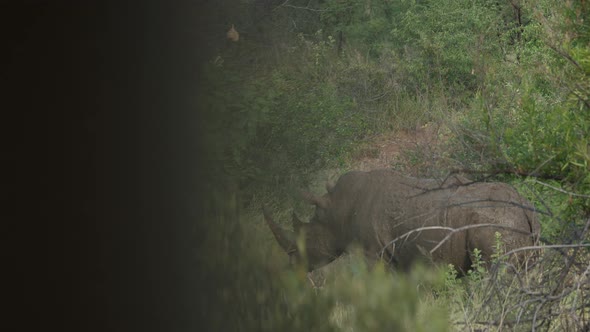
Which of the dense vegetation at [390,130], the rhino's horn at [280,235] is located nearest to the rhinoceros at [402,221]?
the rhino's horn at [280,235]

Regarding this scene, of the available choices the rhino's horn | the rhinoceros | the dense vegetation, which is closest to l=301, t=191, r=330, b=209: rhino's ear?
the rhinoceros

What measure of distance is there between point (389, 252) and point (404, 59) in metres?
10.4

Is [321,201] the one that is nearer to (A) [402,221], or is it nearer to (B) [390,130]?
(A) [402,221]

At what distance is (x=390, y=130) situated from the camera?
17.4 m

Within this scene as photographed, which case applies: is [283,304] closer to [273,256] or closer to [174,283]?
[273,256]

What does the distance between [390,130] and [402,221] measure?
9.50 m

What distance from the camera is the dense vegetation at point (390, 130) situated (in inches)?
36.0

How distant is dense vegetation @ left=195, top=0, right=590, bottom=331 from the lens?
915 mm

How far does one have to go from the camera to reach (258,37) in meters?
14.5

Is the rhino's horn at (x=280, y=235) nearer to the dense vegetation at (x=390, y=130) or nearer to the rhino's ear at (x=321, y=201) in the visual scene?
the dense vegetation at (x=390, y=130)

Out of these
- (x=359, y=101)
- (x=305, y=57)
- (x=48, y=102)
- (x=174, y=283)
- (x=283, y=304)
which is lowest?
(x=359, y=101)

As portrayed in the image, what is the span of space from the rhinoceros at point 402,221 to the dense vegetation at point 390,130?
0.29m

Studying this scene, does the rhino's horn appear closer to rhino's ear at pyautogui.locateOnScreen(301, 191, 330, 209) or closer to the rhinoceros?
the rhinoceros

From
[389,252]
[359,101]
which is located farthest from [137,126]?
[359,101]
